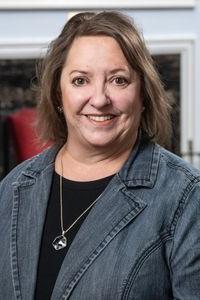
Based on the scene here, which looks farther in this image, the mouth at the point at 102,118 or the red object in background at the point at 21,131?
the red object in background at the point at 21,131

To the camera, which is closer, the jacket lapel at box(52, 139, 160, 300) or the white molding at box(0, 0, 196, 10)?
the jacket lapel at box(52, 139, 160, 300)

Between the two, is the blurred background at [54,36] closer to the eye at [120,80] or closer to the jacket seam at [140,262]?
the eye at [120,80]

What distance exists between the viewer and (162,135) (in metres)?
2.05

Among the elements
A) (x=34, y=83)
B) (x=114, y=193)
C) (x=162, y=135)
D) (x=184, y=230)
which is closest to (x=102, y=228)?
(x=114, y=193)

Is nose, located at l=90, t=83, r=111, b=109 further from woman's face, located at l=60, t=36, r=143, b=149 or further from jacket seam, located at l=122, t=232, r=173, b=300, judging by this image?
jacket seam, located at l=122, t=232, r=173, b=300

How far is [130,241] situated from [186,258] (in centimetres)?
16

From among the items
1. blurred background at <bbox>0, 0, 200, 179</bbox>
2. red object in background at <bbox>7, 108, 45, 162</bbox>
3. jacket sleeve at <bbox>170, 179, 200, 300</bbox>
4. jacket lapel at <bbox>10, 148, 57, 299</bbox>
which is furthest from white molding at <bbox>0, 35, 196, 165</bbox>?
jacket sleeve at <bbox>170, 179, 200, 300</bbox>

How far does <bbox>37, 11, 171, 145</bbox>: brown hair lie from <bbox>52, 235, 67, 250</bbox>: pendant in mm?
396

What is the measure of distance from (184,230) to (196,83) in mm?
2706

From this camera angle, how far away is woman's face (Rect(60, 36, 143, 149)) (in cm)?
183

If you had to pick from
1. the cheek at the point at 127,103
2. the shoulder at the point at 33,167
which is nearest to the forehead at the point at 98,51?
the cheek at the point at 127,103

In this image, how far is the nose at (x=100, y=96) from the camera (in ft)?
5.99
